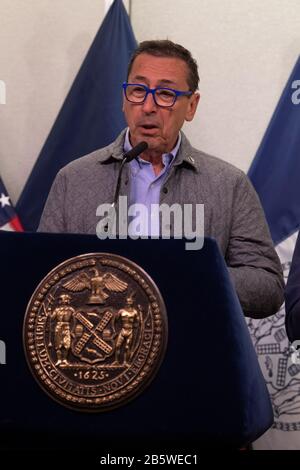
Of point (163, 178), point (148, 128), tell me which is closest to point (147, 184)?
point (163, 178)

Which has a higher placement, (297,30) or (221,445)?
(297,30)

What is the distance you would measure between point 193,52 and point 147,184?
75 cm

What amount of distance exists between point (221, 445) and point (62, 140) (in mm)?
1725

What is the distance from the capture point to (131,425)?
43.0 inches

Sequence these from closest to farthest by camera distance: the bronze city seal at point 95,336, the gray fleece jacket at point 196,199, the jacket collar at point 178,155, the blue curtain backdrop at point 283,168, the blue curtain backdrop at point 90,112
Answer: the bronze city seal at point 95,336 → the gray fleece jacket at point 196,199 → the jacket collar at point 178,155 → the blue curtain backdrop at point 283,168 → the blue curtain backdrop at point 90,112

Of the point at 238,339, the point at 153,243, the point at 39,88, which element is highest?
the point at 39,88

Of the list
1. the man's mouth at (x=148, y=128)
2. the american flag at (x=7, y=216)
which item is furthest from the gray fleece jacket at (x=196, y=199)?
the american flag at (x=7, y=216)

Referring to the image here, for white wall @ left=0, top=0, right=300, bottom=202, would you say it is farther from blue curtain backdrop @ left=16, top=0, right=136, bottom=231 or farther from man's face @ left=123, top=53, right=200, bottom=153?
man's face @ left=123, top=53, right=200, bottom=153

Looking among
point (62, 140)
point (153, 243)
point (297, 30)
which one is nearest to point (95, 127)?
point (62, 140)

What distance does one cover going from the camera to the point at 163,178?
2.15 m

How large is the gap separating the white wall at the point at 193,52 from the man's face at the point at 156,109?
490 mm

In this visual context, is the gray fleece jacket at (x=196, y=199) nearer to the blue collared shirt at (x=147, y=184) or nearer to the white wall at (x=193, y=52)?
the blue collared shirt at (x=147, y=184)

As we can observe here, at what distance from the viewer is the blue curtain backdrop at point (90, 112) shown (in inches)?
104
